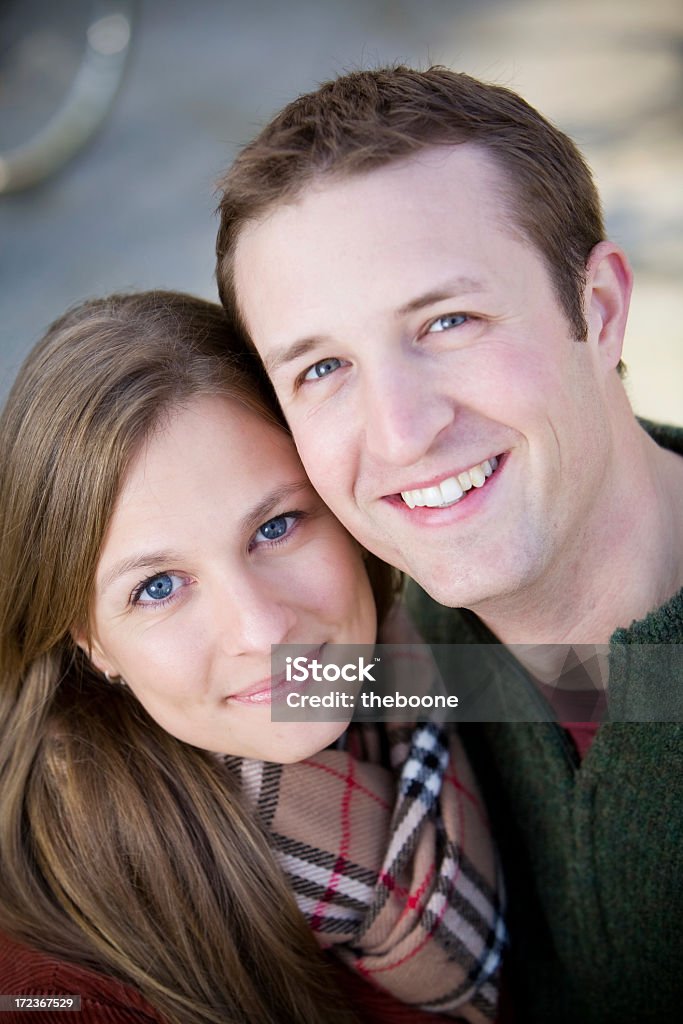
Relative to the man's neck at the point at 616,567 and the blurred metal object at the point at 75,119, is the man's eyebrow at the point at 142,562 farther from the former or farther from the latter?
the blurred metal object at the point at 75,119

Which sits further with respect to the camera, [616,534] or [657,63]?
[657,63]

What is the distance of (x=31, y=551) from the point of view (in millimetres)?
1068

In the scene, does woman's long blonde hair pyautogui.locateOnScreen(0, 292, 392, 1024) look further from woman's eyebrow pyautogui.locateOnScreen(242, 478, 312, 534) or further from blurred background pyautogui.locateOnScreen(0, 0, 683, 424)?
blurred background pyautogui.locateOnScreen(0, 0, 683, 424)

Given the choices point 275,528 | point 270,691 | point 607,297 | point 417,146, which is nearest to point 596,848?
point 270,691

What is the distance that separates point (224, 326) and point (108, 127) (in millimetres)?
1367

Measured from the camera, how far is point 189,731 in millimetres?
1059

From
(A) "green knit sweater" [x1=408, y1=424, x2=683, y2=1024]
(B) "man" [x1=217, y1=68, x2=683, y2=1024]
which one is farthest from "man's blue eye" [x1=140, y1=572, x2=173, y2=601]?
(A) "green knit sweater" [x1=408, y1=424, x2=683, y2=1024]

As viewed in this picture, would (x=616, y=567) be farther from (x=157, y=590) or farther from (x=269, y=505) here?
(x=157, y=590)

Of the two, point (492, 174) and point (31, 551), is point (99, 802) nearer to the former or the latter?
point (31, 551)

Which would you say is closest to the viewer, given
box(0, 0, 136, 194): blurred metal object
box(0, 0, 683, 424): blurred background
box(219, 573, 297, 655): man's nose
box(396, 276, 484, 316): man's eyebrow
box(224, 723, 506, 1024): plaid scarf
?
box(396, 276, 484, 316): man's eyebrow

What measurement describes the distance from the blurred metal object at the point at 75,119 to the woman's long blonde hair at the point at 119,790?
46.4 inches

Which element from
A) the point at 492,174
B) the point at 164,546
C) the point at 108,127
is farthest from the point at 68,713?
the point at 108,127

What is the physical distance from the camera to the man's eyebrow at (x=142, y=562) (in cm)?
97

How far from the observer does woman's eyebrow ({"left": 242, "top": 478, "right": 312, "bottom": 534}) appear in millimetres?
986
